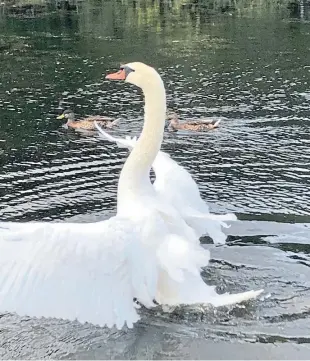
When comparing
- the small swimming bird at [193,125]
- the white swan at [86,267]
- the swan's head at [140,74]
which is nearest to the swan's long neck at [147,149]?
the swan's head at [140,74]

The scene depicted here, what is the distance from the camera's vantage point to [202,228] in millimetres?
8438

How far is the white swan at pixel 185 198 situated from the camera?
8258mm

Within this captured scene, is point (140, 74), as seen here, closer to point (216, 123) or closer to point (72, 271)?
point (72, 271)

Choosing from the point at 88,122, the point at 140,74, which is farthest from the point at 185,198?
the point at 88,122

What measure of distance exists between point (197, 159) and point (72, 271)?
831 centimetres

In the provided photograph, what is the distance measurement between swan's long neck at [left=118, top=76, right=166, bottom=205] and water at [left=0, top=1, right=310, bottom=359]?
146cm

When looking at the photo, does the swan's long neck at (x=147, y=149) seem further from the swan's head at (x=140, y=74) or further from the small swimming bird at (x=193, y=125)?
the small swimming bird at (x=193, y=125)

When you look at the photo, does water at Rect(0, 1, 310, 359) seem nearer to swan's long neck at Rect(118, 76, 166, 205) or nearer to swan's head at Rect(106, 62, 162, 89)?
swan's long neck at Rect(118, 76, 166, 205)

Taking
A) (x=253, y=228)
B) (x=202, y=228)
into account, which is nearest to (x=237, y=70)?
(x=253, y=228)

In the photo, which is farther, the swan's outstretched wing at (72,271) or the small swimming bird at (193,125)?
the small swimming bird at (193,125)

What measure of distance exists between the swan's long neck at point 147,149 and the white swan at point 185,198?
46cm

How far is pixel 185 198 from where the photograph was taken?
28.9 ft

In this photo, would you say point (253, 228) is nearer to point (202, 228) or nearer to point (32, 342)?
point (202, 228)

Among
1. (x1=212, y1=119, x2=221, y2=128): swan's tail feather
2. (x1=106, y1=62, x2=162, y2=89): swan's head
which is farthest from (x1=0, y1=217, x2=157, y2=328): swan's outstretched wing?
(x1=212, y1=119, x2=221, y2=128): swan's tail feather
